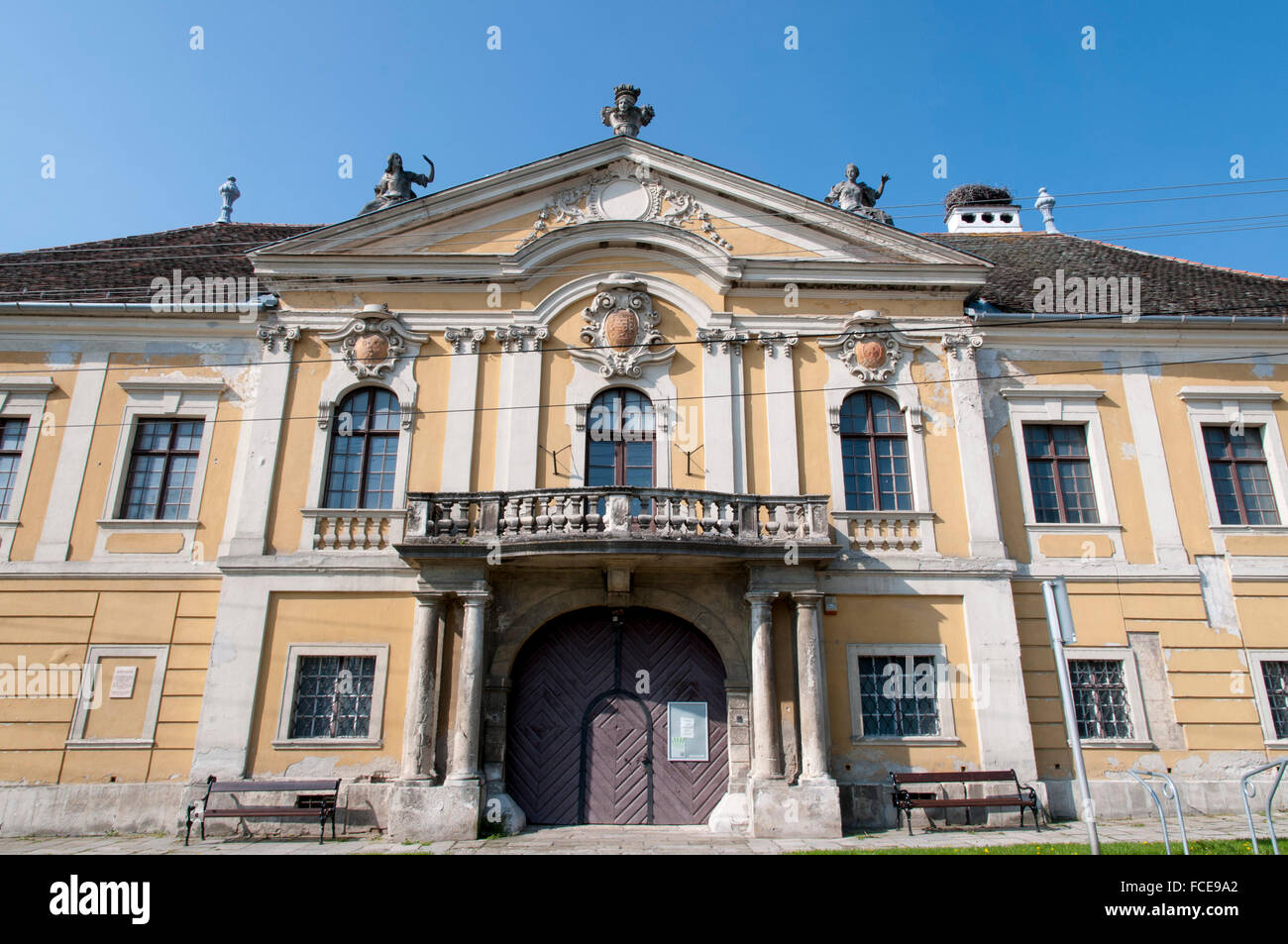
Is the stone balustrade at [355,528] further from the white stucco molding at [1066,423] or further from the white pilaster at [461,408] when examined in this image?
the white stucco molding at [1066,423]

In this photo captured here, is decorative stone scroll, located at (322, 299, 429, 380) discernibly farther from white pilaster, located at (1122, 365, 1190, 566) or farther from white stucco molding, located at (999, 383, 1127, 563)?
white pilaster, located at (1122, 365, 1190, 566)

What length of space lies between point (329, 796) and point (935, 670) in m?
9.14

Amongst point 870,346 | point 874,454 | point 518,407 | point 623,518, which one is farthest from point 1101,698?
point 518,407

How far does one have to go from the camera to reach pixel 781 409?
531 inches

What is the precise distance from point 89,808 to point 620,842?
309 inches

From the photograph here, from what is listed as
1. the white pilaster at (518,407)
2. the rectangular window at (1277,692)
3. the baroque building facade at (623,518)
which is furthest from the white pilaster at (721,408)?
the rectangular window at (1277,692)

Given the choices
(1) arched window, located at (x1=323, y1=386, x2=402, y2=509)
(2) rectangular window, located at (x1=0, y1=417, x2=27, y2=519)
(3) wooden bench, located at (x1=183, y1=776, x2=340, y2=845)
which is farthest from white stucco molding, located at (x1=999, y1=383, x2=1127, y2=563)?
(2) rectangular window, located at (x1=0, y1=417, x2=27, y2=519)

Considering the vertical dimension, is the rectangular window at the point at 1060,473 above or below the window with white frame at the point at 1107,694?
above

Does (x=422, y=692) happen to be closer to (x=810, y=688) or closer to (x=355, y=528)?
(x=355, y=528)

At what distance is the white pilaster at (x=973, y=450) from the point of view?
1288 centimetres

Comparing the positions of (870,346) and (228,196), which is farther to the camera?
(228,196)

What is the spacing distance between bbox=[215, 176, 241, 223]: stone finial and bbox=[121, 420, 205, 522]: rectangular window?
8168 millimetres

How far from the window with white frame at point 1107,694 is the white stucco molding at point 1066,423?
1.66m

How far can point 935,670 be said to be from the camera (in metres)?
12.2
